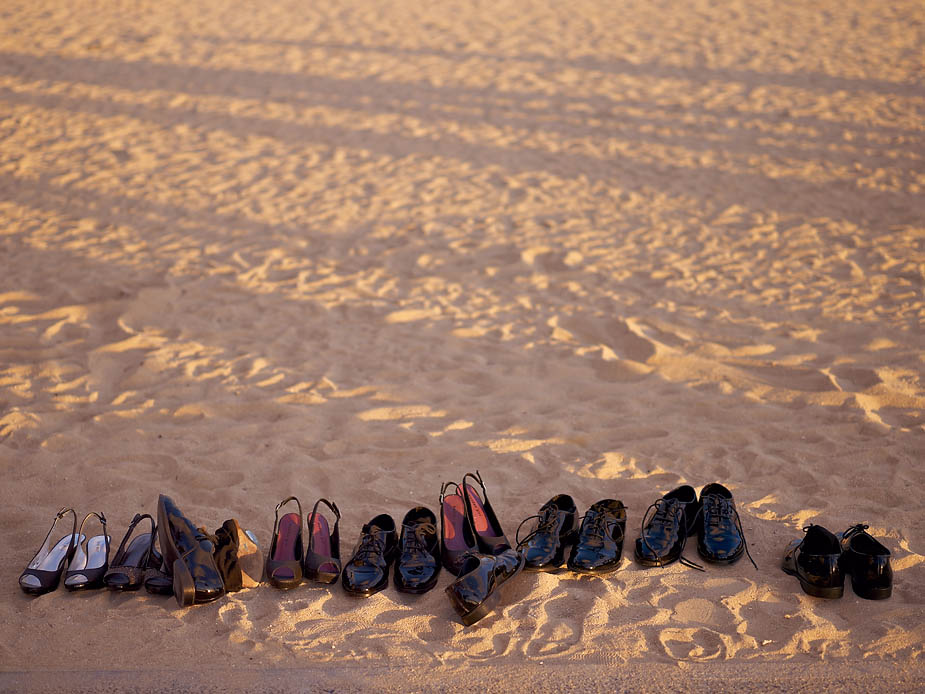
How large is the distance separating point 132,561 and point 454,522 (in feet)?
4.33

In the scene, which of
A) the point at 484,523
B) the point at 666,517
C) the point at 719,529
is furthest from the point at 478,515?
the point at 719,529

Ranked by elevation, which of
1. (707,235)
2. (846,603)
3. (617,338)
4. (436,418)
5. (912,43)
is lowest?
(846,603)

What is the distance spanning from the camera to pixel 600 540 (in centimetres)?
296

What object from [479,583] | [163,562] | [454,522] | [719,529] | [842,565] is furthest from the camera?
Result: [454,522]

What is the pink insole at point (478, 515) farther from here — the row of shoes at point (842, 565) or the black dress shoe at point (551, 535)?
the row of shoes at point (842, 565)

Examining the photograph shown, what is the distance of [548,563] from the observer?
114 inches

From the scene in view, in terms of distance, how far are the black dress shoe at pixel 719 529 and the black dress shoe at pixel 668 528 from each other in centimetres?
5

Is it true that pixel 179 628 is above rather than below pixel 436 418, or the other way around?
below

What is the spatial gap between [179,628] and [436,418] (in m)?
1.69

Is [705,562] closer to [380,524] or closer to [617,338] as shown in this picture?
[380,524]

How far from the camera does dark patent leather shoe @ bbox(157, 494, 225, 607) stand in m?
2.72

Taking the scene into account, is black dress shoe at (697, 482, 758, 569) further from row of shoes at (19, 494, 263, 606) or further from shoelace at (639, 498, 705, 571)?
row of shoes at (19, 494, 263, 606)

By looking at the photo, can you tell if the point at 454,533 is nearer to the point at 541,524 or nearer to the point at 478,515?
the point at 478,515

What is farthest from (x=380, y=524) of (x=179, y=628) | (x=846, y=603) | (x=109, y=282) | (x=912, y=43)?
(x=912, y=43)
